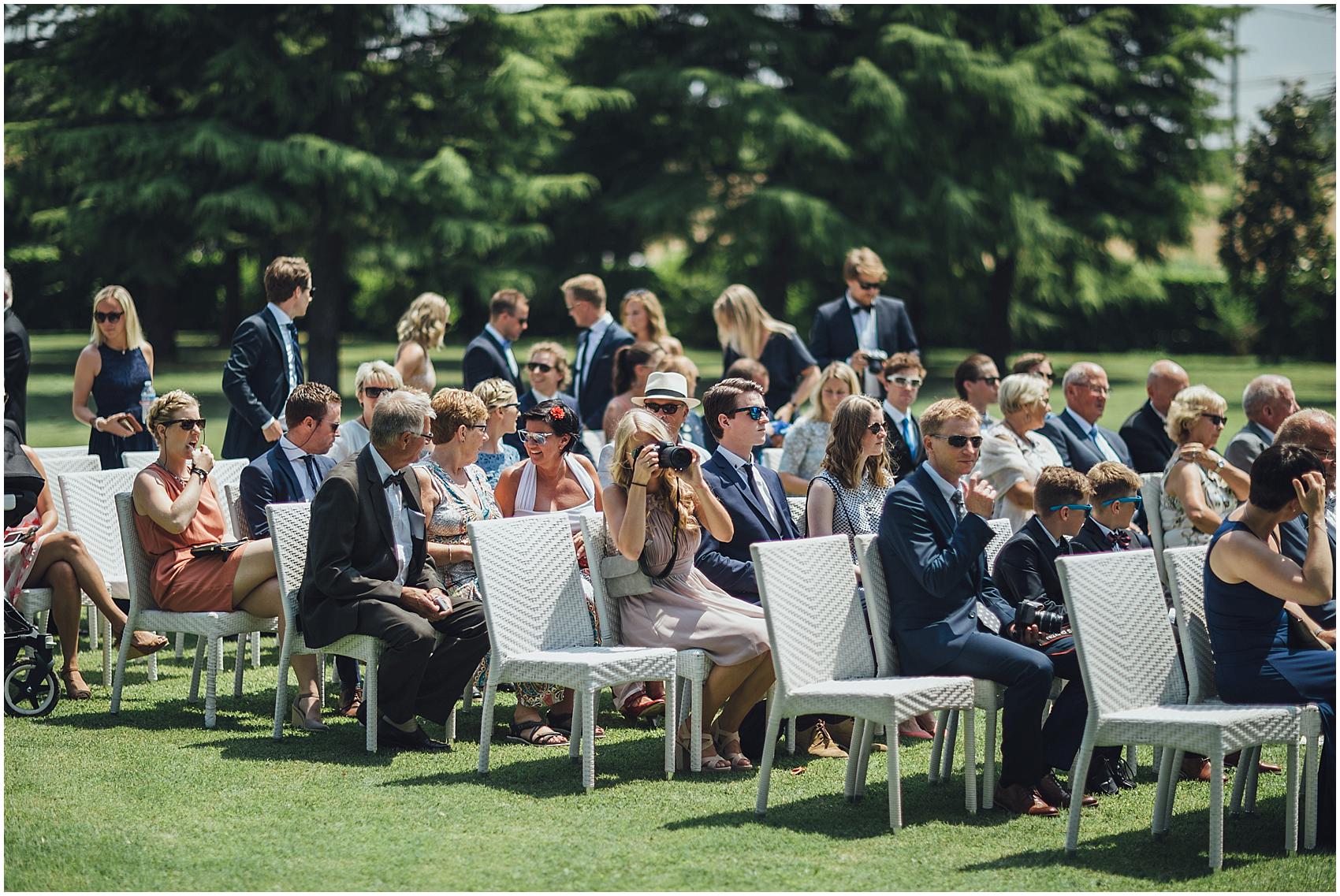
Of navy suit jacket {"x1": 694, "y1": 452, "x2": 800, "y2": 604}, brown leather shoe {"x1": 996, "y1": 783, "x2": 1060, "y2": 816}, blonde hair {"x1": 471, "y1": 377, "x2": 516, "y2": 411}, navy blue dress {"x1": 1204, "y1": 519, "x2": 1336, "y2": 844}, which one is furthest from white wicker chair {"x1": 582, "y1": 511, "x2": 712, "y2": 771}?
navy blue dress {"x1": 1204, "y1": 519, "x2": 1336, "y2": 844}

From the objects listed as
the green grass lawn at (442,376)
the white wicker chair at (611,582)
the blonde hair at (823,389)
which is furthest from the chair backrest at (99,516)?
the green grass lawn at (442,376)

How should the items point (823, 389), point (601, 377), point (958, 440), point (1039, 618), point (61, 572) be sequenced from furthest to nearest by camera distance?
1. point (601, 377)
2. point (823, 389)
3. point (61, 572)
4. point (1039, 618)
5. point (958, 440)

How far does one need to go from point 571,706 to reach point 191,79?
22.6m

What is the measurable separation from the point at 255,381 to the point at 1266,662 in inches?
231

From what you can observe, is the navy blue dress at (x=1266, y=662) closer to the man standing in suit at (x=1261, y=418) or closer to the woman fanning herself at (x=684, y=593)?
the woman fanning herself at (x=684, y=593)

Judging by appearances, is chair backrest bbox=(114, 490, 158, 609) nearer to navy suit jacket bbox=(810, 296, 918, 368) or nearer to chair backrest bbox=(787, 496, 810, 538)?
chair backrest bbox=(787, 496, 810, 538)

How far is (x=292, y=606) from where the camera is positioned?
6.55 metres

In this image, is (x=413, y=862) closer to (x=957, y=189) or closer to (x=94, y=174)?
(x=94, y=174)

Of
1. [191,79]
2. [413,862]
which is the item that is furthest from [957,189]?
[413,862]

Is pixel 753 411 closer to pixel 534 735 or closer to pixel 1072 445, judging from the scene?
pixel 534 735

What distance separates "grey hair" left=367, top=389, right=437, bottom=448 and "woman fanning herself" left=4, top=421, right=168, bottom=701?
1.81 m

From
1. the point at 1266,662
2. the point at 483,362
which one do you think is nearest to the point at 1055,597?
the point at 1266,662

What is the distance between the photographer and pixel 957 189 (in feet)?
102

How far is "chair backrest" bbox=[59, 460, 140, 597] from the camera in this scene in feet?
25.6
